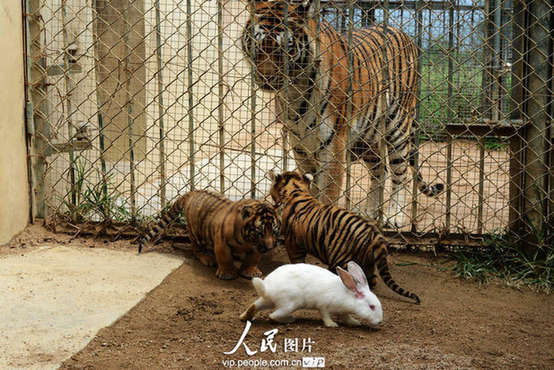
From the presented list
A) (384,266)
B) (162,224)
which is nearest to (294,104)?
(162,224)

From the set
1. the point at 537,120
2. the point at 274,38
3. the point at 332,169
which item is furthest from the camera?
the point at 332,169

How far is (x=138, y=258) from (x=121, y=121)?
2.05 meters

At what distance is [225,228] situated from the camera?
12.1 ft

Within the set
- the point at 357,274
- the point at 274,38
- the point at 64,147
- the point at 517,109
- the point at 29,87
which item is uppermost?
the point at 274,38

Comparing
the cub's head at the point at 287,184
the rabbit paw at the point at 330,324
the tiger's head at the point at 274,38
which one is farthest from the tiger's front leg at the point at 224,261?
the tiger's head at the point at 274,38

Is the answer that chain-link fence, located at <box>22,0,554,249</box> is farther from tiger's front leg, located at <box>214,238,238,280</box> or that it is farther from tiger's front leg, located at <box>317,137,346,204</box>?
tiger's front leg, located at <box>214,238,238,280</box>

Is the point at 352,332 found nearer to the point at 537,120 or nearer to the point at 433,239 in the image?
the point at 433,239

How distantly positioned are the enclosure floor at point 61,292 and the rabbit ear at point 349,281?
1.06m

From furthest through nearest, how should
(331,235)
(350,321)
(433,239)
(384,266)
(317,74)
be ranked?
(317,74)
(433,239)
(331,235)
(384,266)
(350,321)

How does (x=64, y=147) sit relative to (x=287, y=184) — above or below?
above

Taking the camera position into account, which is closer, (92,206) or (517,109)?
(517,109)

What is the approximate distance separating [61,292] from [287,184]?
1492mm

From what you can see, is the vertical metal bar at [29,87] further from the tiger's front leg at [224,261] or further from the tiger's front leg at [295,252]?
the tiger's front leg at [295,252]

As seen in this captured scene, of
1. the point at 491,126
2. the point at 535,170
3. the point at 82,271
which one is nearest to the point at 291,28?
the point at 491,126
